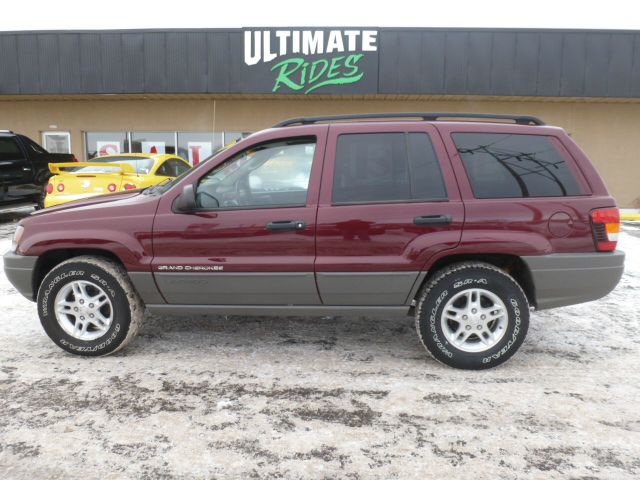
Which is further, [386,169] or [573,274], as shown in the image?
[386,169]

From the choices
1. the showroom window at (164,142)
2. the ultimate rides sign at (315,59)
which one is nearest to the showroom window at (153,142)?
the showroom window at (164,142)

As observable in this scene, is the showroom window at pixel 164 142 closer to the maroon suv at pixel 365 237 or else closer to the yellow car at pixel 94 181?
the yellow car at pixel 94 181

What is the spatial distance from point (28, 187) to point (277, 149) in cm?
936

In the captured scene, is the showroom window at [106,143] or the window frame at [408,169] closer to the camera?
the window frame at [408,169]

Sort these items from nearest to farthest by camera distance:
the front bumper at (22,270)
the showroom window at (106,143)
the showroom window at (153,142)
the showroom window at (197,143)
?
the front bumper at (22,270)
the showroom window at (197,143)
the showroom window at (153,142)
the showroom window at (106,143)

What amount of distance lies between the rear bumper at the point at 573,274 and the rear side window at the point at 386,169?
2.89 feet

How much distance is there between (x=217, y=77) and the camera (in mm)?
12688

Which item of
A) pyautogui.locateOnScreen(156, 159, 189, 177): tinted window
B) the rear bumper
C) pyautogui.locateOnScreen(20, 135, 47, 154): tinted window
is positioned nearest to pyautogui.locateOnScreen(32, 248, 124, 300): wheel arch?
the rear bumper

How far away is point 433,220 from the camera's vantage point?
3.38 metres

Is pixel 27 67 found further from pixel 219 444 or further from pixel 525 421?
pixel 525 421

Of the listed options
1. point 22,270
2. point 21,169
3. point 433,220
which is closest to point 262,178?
point 433,220

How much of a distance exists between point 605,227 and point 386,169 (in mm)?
1586

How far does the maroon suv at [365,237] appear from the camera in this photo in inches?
134

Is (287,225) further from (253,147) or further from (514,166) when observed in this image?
(514,166)
